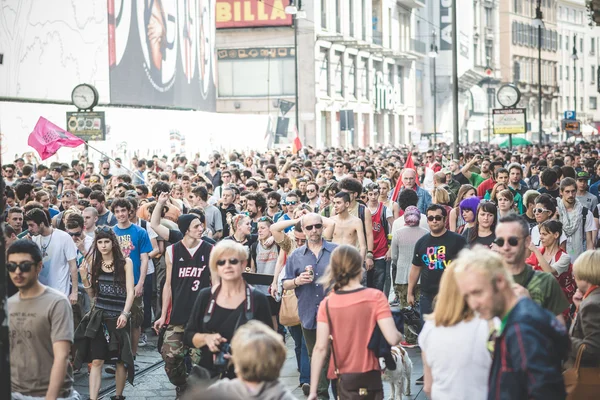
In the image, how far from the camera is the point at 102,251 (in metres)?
9.54

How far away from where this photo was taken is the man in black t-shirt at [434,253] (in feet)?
31.6

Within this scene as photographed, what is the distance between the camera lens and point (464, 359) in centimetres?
548

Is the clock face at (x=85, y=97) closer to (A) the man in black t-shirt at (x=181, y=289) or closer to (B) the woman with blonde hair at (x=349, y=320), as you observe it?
(A) the man in black t-shirt at (x=181, y=289)

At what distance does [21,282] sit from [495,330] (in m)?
2.76

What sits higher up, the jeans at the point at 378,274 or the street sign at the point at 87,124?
the street sign at the point at 87,124

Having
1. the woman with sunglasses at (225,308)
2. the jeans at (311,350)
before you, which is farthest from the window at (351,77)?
the woman with sunglasses at (225,308)

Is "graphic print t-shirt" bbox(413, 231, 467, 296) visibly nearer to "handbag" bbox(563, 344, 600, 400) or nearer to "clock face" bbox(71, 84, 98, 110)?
"handbag" bbox(563, 344, 600, 400)

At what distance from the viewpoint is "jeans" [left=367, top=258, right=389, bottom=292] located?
1234 cm

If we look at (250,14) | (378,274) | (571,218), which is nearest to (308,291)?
(378,274)

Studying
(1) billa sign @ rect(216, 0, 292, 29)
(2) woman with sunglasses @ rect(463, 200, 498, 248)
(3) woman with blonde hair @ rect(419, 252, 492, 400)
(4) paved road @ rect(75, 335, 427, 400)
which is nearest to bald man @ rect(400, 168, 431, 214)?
(4) paved road @ rect(75, 335, 427, 400)

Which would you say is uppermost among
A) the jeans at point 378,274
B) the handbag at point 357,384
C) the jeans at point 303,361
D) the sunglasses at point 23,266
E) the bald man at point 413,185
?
the bald man at point 413,185

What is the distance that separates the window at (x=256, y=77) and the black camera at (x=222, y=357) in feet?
169

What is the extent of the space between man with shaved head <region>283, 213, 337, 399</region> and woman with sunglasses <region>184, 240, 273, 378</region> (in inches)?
80.4

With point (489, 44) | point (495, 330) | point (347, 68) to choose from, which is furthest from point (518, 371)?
point (489, 44)
